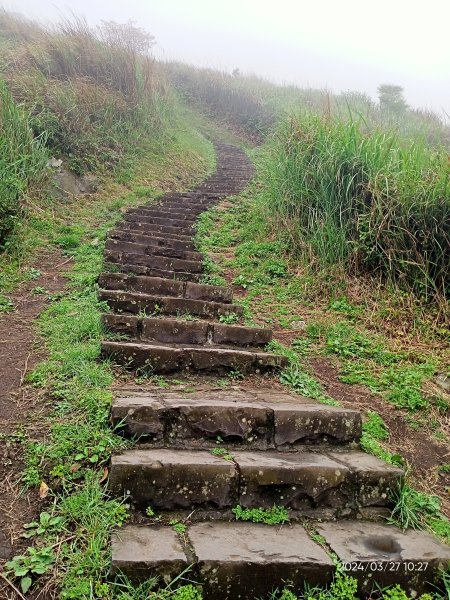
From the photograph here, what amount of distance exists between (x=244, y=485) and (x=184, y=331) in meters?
1.90

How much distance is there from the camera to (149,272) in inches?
220

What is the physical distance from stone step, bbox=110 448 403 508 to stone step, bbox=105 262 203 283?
3.14 m

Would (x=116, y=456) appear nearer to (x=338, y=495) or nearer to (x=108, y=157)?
(x=338, y=495)

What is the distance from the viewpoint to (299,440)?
9.71ft

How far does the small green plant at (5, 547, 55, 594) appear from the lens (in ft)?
6.30

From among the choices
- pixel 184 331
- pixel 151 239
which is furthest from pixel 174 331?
pixel 151 239

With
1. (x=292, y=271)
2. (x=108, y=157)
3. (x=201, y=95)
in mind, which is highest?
(x=201, y=95)

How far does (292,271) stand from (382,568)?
413 cm

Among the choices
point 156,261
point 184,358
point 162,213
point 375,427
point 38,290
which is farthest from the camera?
point 162,213

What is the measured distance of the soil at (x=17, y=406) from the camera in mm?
2170

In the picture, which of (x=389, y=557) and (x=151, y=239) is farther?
(x=151, y=239)

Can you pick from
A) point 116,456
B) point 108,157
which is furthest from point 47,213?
point 116,456

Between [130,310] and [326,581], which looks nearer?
[326,581]

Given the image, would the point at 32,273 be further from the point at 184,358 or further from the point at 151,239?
the point at 184,358
